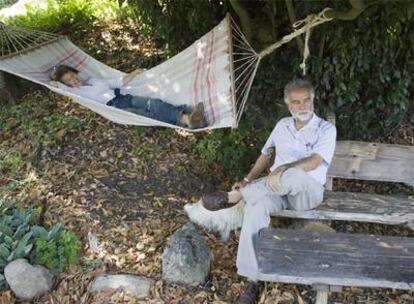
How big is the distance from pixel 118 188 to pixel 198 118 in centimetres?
74

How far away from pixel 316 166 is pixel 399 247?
579 mm

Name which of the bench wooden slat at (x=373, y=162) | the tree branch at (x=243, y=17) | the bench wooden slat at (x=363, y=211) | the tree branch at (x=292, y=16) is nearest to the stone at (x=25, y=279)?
the bench wooden slat at (x=363, y=211)

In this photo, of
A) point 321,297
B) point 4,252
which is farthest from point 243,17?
point 4,252

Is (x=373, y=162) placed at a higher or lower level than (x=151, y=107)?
lower

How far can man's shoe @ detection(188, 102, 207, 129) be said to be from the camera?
3242 mm

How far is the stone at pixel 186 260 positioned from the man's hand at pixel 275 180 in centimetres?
51

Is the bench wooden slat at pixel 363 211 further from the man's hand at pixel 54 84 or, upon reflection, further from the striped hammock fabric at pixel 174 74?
the man's hand at pixel 54 84

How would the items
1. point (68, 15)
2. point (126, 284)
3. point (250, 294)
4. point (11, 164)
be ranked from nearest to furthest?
1. point (250, 294)
2. point (126, 284)
3. point (11, 164)
4. point (68, 15)

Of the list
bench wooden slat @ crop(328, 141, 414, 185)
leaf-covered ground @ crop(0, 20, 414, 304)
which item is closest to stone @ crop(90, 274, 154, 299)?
leaf-covered ground @ crop(0, 20, 414, 304)

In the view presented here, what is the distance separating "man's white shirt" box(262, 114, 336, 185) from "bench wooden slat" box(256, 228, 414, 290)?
42 cm

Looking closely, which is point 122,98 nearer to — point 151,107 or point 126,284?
point 151,107

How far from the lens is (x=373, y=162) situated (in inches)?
129

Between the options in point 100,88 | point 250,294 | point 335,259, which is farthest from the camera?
point 100,88

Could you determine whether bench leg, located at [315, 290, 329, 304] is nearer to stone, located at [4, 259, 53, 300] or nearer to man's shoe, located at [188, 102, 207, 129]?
man's shoe, located at [188, 102, 207, 129]
